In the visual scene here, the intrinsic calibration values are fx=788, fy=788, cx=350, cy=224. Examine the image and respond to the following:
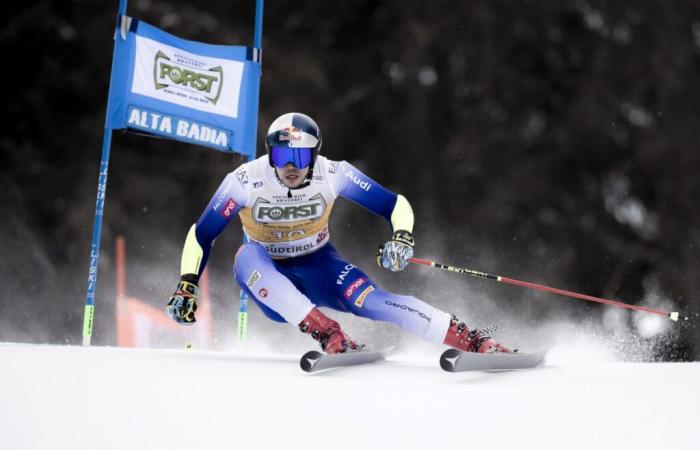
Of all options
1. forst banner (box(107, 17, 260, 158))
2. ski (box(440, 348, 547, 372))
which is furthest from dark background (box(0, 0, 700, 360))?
ski (box(440, 348, 547, 372))

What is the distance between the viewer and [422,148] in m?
12.9

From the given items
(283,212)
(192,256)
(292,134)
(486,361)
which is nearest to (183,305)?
(192,256)

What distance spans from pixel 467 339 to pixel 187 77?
3.12 meters

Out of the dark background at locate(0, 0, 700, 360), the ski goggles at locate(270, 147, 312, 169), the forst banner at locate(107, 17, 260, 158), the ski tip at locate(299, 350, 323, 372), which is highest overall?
the dark background at locate(0, 0, 700, 360)

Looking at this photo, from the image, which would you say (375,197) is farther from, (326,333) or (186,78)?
(186,78)

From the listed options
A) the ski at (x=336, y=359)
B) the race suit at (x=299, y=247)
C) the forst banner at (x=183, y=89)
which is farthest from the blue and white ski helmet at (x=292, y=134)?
the forst banner at (x=183, y=89)

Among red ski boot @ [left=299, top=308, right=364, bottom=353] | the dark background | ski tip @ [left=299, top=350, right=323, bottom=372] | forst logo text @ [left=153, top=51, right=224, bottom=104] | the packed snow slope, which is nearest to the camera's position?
the packed snow slope

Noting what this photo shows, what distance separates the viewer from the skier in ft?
12.8

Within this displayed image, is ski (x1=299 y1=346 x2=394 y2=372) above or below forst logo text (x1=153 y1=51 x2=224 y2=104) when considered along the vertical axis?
below

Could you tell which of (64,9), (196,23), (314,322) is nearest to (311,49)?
(196,23)

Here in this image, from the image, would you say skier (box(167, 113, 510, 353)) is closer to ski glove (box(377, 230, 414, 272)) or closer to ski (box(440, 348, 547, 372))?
ski glove (box(377, 230, 414, 272))

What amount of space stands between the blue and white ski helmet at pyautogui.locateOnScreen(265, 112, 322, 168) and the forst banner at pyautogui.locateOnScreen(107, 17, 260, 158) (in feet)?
6.30

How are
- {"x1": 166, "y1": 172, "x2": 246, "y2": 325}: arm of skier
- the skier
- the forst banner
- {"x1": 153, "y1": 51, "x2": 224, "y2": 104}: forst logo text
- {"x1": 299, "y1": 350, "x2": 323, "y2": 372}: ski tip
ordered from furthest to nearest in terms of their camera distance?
{"x1": 153, "y1": 51, "x2": 224, "y2": 104}: forst logo text < the forst banner < {"x1": 166, "y1": 172, "x2": 246, "y2": 325}: arm of skier < the skier < {"x1": 299, "y1": 350, "x2": 323, "y2": 372}: ski tip

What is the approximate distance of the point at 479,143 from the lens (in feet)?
42.5
